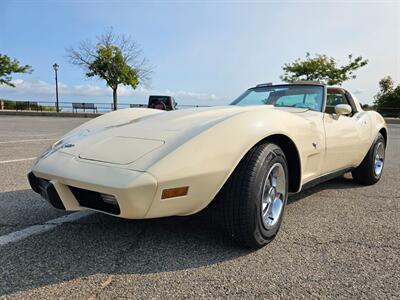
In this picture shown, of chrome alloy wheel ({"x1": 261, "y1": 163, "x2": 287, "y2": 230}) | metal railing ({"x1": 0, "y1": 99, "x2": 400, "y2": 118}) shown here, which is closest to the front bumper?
chrome alloy wheel ({"x1": 261, "y1": 163, "x2": 287, "y2": 230})

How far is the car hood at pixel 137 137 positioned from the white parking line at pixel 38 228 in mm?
644

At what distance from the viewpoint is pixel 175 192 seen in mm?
1980

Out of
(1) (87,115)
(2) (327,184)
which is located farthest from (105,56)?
(2) (327,184)

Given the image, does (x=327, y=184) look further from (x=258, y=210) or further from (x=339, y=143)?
(x=258, y=210)

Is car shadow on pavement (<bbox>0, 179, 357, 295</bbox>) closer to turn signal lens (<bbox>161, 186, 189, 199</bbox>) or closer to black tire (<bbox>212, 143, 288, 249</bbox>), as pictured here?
black tire (<bbox>212, 143, 288, 249</bbox>)

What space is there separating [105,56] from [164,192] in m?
27.7

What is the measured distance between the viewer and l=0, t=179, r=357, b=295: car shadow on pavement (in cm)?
195

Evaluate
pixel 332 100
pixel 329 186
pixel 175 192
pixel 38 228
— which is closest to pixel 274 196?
pixel 175 192

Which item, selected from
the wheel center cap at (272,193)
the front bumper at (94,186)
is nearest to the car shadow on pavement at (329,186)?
the wheel center cap at (272,193)

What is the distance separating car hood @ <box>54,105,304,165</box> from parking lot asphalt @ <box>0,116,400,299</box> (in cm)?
63

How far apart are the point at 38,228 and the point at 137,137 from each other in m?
1.08

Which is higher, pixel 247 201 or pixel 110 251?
pixel 247 201

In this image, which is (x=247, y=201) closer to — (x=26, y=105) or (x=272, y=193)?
(x=272, y=193)

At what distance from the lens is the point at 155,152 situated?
6.80 feet
